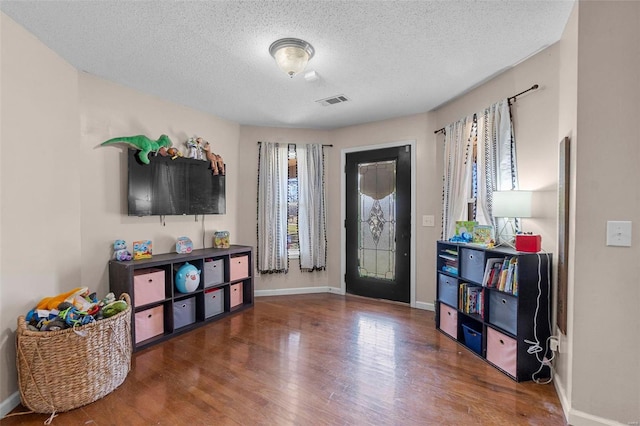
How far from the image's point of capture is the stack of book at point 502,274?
7.14 ft

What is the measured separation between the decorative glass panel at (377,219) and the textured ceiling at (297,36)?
3.77ft

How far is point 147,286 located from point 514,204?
3222 mm

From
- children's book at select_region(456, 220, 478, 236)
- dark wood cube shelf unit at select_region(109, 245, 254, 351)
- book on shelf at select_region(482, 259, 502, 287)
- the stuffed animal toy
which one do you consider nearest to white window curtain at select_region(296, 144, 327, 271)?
dark wood cube shelf unit at select_region(109, 245, 254, 351)

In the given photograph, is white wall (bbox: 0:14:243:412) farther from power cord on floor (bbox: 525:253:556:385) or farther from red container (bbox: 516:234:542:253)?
power cord on floor (bbox: 525:253:556:385)

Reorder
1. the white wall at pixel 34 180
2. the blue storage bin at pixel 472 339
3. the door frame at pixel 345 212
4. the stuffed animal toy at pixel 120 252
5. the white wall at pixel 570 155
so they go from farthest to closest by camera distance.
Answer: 1. the door frame at pixel 345 212
2. the stuffed animal toy at pixel 120 252
3. the blue storage bin at pixel 472 339
4. the white wall at pixel 34 180
5. the white wall at pixel 570 155

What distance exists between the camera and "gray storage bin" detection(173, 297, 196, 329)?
116 inches

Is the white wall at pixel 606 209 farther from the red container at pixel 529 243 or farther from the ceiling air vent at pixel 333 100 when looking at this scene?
the ceiling air vent at pixel 333 100

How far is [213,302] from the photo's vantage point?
3.33m

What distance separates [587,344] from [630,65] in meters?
1.56

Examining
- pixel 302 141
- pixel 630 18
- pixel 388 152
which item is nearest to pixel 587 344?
pixel 630 18

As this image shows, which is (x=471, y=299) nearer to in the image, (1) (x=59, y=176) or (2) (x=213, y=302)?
(2) (x=213, y=302)

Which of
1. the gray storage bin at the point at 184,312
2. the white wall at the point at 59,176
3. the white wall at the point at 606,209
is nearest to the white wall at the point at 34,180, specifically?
the white wall at the point at 59,176

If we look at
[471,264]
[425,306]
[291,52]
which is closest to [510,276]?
[471,264]

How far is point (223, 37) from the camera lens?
A: 206cm
